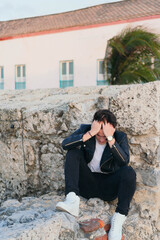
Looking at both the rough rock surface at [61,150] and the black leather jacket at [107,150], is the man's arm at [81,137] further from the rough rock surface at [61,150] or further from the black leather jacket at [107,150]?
the rough rock surface at [61,150]

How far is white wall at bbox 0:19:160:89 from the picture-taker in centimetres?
1391

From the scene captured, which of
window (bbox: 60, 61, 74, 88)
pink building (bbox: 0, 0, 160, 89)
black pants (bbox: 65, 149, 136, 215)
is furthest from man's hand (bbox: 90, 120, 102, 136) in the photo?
window (bbox: 60, 61, 74, 88)

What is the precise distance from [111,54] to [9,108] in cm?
509

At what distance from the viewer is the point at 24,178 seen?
10.6 ft

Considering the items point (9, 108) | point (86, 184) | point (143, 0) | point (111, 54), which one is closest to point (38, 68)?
point (143, 0)

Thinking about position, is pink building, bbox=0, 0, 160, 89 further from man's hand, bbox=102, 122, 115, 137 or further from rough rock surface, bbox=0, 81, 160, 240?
man's hand, bbox=102, 122, 115, 137

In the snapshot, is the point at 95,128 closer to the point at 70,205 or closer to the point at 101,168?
the point at 101,168

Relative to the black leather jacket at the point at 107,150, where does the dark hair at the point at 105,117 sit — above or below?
above

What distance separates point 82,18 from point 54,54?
2.32 metres

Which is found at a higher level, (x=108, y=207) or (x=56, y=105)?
(x=56, y=105)

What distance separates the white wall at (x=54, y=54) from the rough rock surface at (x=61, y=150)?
10.7 metres

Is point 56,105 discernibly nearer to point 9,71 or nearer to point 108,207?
point 108,207

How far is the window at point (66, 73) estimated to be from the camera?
15.0 m

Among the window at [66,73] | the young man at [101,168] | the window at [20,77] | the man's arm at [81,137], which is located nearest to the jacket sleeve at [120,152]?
the young man at [101,168]
